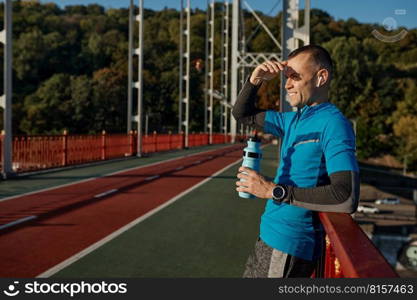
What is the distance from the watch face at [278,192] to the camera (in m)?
1.96

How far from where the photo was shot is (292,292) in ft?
5.83

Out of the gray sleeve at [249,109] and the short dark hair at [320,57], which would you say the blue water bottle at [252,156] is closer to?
the gray sleeve at [249,109]

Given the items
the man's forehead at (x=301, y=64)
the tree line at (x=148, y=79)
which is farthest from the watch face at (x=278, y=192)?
the tree line at (x=148, y=79)

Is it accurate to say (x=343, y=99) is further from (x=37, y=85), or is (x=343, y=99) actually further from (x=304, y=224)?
(x=304, y=224)

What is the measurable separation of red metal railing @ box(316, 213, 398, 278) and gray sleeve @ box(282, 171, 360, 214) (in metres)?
0.14

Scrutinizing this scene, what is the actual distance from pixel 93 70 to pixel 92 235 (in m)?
84.9

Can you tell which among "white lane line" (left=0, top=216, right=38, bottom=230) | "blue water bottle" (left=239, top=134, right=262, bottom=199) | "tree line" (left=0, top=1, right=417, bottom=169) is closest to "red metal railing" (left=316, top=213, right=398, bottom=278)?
"blue water bottle" (left=239, top=134, right=262, bottom=199)

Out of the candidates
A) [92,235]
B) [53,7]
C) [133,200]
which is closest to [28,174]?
[133,200]

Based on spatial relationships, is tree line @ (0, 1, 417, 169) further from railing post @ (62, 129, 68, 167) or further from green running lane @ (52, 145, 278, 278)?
green running lane @ (52, 145, 278, 278)

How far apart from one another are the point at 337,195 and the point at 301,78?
0.61m

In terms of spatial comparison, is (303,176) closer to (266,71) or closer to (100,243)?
(266,71)

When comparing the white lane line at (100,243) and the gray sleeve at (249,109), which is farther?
the white lane line at (100,243)

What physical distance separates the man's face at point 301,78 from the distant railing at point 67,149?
44.3 ft

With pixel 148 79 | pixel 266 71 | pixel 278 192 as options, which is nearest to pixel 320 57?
pixel 266 71
